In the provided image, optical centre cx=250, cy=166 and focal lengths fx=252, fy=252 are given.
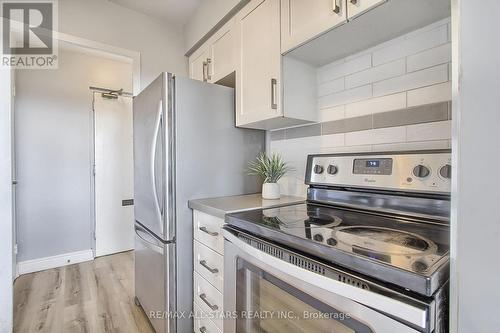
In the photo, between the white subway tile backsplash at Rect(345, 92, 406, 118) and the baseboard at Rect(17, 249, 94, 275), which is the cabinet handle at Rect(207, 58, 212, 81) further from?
the baseboard at Rect(17, 249, 94, 275)

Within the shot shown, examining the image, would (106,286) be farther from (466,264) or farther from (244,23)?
(466,264)

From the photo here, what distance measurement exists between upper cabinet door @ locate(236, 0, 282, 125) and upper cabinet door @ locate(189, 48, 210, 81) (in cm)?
50

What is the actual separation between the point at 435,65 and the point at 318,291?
3.41 ft

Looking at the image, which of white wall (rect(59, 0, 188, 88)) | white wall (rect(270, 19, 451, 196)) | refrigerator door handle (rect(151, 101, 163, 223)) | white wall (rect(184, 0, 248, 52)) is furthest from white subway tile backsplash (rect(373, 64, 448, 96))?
white wall (rect(59, 0, 188, 88))

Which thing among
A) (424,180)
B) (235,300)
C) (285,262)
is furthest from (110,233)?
(424,180)

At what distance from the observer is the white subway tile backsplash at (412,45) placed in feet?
3.43

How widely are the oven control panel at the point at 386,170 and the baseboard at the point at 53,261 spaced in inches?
112

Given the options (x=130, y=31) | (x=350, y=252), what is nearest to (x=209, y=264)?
(x=350, y=252)

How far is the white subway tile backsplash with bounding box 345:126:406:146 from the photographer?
3.85 ft

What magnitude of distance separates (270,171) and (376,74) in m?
0.79

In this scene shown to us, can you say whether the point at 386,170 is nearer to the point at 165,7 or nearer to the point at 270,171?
the point at 270,171

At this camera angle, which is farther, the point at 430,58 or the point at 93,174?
the point at 93,174

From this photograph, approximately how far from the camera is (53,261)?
274cm

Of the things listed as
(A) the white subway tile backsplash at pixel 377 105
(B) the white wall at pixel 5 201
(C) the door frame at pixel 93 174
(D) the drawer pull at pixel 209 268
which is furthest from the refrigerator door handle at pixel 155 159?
(C) the door frame at pixel 93 174
